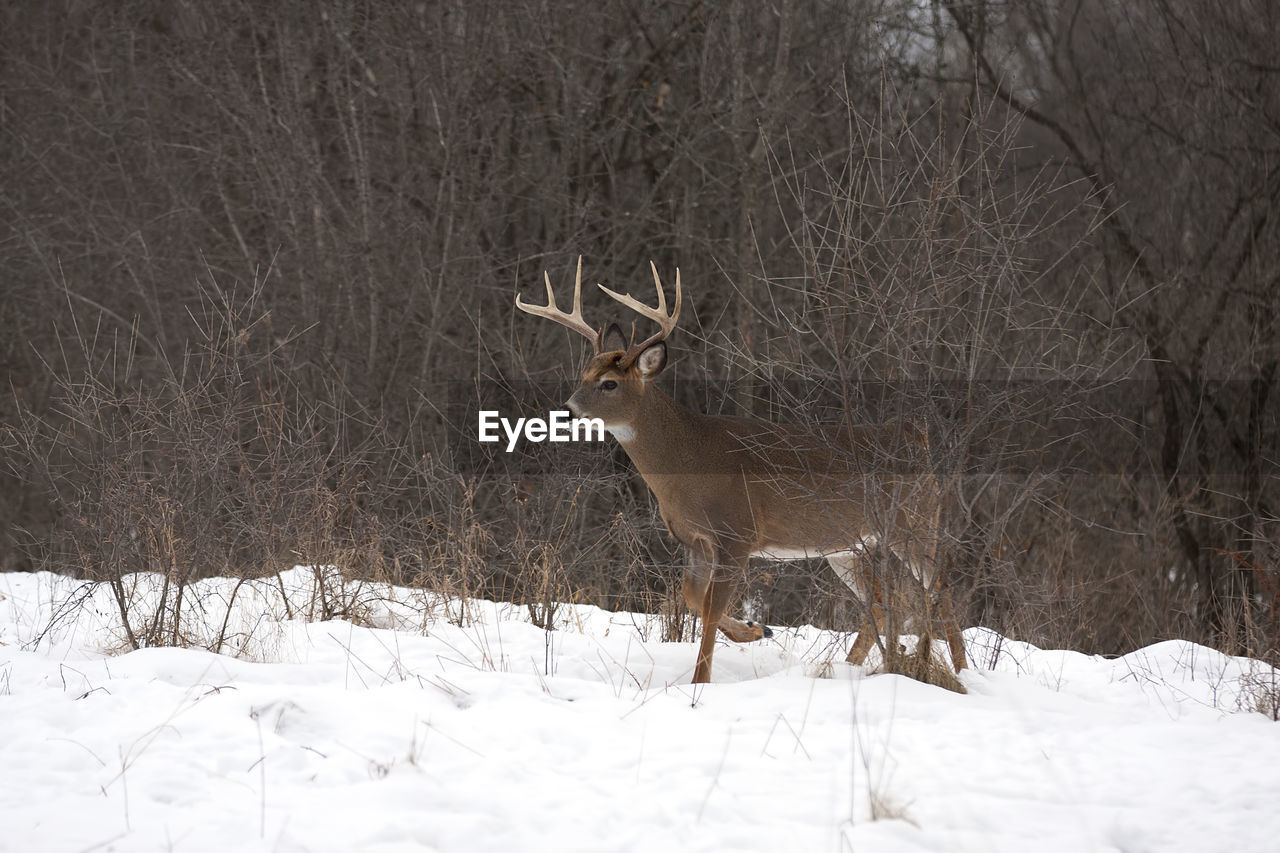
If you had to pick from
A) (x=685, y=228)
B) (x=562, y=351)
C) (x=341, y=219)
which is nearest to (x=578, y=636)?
(x=562, y=351)

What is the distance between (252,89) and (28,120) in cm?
418

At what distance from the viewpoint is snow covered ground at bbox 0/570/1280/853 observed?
3539 mm

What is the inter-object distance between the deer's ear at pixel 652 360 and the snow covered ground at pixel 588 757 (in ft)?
5.39

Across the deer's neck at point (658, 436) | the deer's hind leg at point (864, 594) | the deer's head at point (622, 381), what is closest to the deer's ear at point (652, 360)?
the deer's head at point (622, 381)

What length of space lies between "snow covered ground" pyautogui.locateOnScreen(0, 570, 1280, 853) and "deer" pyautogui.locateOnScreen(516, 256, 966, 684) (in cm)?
47

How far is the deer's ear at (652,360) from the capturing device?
635 cm

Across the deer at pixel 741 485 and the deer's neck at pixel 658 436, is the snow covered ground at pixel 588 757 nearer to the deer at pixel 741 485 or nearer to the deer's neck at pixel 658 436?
the deer at pixel 741 485

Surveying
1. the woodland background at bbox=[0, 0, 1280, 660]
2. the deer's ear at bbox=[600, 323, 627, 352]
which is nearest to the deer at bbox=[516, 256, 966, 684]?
the deer's ear at bbox=[600, 323, 627, 352]

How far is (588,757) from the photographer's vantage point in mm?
4215

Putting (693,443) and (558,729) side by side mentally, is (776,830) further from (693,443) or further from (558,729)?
(693,443)

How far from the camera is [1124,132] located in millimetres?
13547

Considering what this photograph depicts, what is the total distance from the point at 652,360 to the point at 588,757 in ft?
9.02

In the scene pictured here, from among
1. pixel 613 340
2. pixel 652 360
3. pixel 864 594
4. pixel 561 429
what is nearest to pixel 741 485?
pixel 652 360

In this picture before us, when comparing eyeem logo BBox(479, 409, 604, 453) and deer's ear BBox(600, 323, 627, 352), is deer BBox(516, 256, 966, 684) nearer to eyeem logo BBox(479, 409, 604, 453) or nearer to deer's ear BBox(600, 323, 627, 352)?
deer's ear BBox(600, 323, 627, 352)
